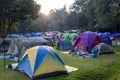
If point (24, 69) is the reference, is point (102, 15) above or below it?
above

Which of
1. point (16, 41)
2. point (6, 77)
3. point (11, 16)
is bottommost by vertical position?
point (6, 77)

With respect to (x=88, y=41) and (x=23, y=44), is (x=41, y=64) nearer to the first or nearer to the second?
(x=23, y=44)

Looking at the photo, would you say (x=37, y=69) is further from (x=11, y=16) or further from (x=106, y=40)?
(x=11, y=16)

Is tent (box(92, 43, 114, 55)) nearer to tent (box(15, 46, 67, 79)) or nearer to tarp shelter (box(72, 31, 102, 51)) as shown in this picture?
tarp shelter (box(72, 31, 102, 51))

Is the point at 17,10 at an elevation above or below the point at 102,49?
above

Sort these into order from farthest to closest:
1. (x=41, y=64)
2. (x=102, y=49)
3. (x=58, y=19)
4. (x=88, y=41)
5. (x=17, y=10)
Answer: (x=58, y=19), (x=17, y=10), (x=88, y=41), (x=102, y=49), (x=41, y=64)

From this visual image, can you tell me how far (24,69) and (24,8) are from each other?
16411mm

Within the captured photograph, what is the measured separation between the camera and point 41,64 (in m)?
8.33

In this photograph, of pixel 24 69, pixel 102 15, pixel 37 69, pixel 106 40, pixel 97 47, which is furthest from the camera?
pixel 102 15

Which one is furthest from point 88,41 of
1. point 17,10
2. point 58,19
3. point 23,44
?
point 58,19

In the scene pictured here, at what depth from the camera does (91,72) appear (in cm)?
848

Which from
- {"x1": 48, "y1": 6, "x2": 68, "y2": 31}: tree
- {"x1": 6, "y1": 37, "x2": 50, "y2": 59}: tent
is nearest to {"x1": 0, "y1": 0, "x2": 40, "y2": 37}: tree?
{"x1": 6, "y1": 37, "x2": 50, "y2": 59}: tent

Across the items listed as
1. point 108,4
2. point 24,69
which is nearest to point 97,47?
point 24,69

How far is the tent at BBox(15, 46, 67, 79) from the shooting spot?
8.15 meters
